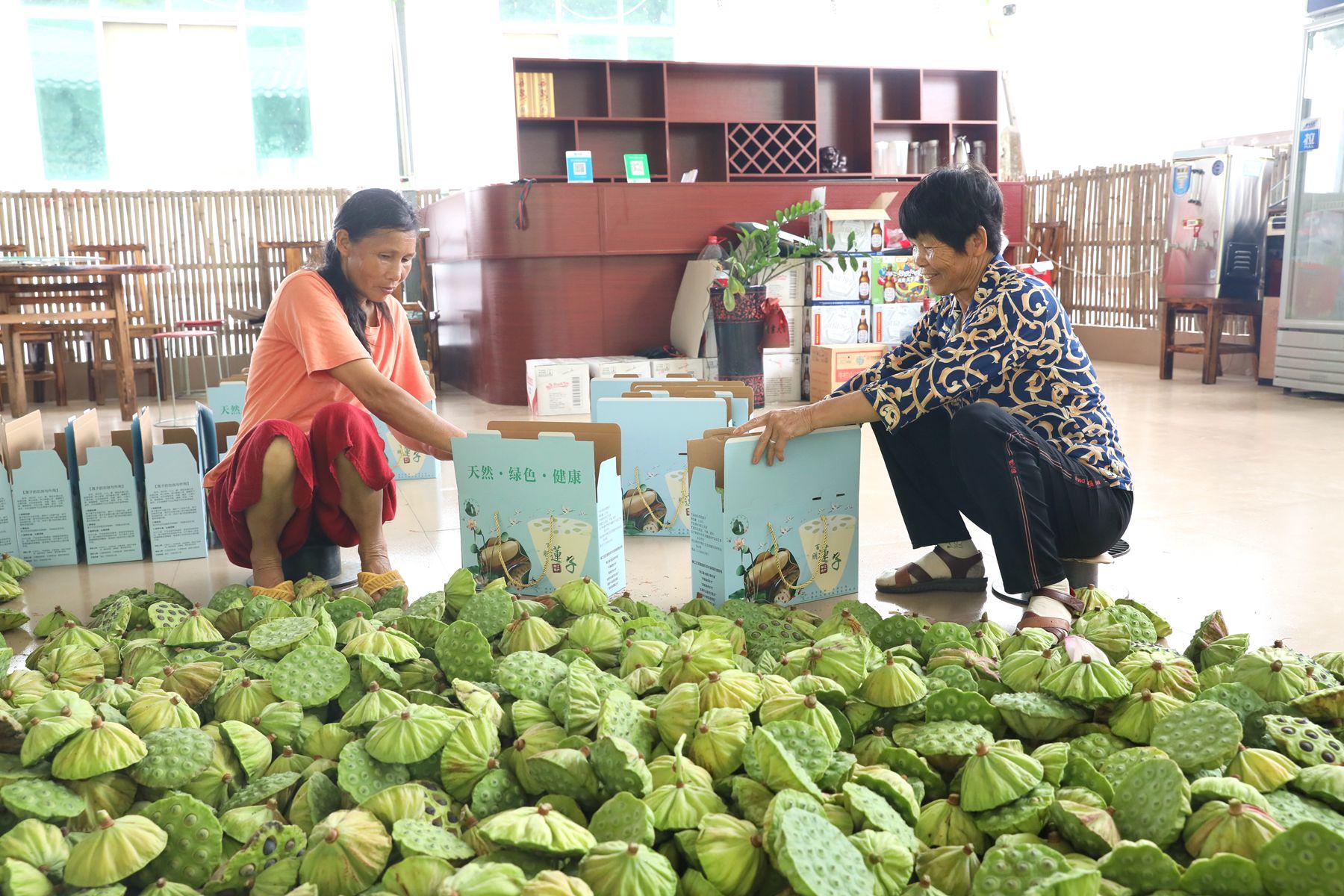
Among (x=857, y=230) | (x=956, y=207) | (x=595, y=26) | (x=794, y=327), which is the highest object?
(x=595, y=26)

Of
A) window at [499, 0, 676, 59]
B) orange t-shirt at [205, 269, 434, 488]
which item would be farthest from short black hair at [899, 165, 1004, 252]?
window at [499, 0, 676, 59]

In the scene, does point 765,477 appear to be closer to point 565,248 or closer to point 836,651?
point 836,651

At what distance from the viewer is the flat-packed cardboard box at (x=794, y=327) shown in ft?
19.8

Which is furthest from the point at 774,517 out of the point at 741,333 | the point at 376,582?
the point at 741,333

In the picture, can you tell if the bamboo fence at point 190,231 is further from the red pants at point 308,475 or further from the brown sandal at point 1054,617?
the brown sandal at point 1054,617

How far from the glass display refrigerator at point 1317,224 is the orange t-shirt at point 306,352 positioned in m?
5.09

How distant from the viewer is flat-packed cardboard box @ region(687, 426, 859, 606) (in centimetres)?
221

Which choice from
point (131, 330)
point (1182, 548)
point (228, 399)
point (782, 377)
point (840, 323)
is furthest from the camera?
point (131, 330)

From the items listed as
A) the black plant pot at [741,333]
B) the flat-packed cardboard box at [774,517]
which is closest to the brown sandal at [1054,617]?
A: the flat-packed cardboard box at [774,517]

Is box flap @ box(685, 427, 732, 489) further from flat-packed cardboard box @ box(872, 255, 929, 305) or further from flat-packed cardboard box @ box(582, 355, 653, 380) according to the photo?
flat-packed cardboard box @ box(872, 255, 929, 305)

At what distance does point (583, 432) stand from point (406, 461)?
1.75m

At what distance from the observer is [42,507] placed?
282 cm

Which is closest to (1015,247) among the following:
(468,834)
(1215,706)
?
(1215,706)

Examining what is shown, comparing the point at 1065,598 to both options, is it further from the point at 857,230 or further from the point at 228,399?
the point at 857,230
